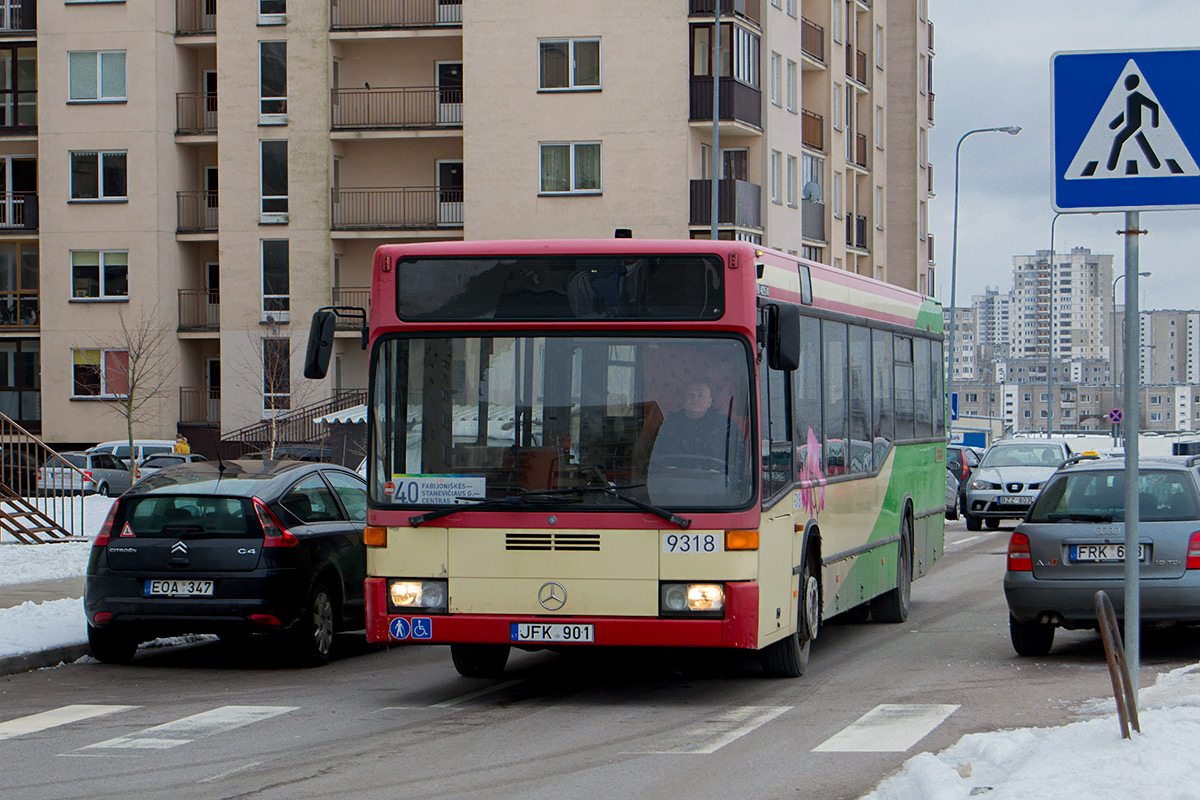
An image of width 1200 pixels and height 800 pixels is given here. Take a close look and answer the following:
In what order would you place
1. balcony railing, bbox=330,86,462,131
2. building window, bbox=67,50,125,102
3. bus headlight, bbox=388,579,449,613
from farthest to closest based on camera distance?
building window, bbox=67,50,125,102
balcony railing, bbox=330,86,462,131
bus headlight, bbox=388,579,449,613

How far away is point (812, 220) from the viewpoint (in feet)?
184

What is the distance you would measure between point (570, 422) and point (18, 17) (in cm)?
4965

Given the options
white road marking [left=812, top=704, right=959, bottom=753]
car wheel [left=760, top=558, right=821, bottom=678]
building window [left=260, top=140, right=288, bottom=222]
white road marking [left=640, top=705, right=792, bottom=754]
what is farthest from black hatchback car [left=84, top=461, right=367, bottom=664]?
building window [left=260, top=140, right=288, bottom=222]

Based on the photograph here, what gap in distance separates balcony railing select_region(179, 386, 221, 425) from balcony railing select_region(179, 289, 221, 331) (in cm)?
217

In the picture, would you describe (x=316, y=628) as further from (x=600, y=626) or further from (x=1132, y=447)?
(x=1132, y=447)

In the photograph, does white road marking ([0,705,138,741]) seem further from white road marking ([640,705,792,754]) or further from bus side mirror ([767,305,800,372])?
bus side mirror ([767,305,800,372])

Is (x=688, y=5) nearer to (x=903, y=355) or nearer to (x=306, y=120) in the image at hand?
(x=306, y=120)

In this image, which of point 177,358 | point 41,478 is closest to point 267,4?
point 177,358

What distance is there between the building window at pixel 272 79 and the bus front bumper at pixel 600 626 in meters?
43.2

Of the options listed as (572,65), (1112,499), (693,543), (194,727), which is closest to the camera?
(194,727)

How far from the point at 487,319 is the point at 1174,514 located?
557 centimetres

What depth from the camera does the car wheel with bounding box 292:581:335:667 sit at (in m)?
12.8

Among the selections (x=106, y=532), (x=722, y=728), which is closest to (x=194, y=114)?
(x=106, y=532)

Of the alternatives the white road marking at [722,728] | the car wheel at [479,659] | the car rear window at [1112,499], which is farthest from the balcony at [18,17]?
the white road marking at [722,728]
